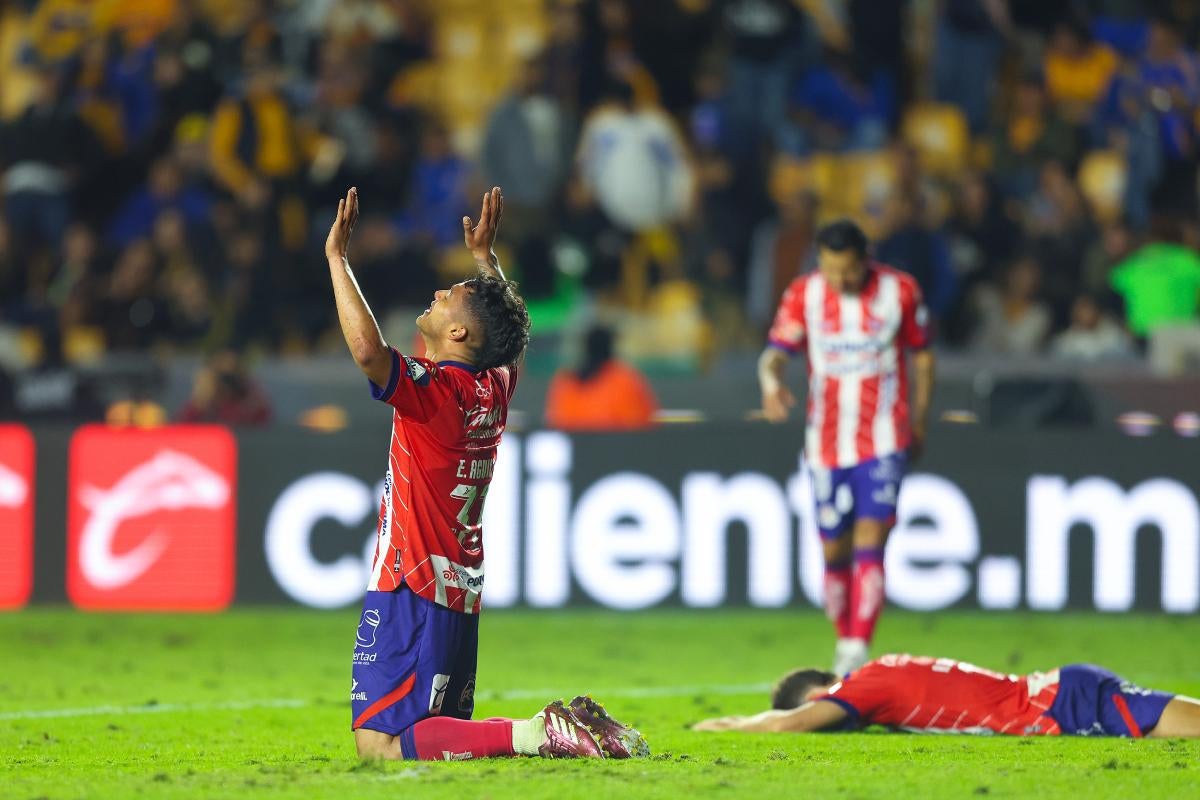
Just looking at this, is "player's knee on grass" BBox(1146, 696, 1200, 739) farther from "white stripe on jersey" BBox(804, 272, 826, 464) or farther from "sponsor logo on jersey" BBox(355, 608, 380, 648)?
"sponsor logo on jersey" BBox(355, 608, 380, 648)

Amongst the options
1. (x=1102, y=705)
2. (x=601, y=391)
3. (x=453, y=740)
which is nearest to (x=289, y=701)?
(x=453, y=740)

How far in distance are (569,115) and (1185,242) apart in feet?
16.0

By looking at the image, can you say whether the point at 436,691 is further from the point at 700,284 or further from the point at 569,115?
the point at 569,115

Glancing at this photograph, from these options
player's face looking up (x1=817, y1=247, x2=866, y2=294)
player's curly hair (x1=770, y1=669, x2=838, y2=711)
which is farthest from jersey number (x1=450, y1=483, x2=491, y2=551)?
player's face looking up (x1=817, y1=247, x2=866, y2=294)

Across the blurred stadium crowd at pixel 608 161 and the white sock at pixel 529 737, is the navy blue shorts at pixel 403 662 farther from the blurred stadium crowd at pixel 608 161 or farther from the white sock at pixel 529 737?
the blurred stadium crowd at pixel 608 161

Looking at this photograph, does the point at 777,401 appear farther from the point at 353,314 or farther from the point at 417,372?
the point at 353,314

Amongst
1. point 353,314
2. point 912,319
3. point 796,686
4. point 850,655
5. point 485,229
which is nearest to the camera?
point 353,314

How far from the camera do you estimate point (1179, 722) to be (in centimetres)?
698

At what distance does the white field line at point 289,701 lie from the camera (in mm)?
8031

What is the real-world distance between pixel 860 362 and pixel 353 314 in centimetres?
392

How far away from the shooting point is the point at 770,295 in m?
14.5

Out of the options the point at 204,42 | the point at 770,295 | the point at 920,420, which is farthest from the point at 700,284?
the point at 920,420

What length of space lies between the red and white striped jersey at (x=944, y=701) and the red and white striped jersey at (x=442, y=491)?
1685 millimetres

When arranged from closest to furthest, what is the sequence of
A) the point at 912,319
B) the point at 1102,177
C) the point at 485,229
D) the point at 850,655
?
the point at 485,229 < the point at 850,655 < the point at 912,319 < the point at 1102,177
